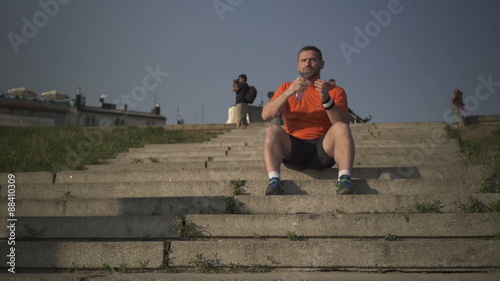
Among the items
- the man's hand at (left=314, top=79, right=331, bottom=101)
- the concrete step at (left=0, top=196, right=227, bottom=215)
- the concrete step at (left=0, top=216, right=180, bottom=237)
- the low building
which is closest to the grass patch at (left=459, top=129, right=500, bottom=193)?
the man's hand at (left=314, top=79, right=331, bottom=101)

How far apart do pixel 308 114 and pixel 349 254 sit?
1.80 meters

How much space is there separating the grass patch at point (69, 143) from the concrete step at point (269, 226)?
3176mm

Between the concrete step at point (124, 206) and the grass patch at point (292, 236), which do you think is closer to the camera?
the grass patch at point (292, 236)

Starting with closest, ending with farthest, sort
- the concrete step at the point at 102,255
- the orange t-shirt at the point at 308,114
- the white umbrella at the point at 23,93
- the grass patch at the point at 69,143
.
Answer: the concrete step at the point at 102,255 < the orange t-shirt at the point at 308,114 < the grass patch at the point at 69,143 < the white umbrella at the point at 23,93

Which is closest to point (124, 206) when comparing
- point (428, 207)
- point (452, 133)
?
point (428, 207)

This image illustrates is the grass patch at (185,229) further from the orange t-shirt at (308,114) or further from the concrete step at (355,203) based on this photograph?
the orange t-shirt at (308,114)

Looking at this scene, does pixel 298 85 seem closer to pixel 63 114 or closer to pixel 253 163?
pixel 253 163

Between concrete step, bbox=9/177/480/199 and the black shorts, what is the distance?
244 mm

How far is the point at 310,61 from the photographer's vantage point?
401 cm

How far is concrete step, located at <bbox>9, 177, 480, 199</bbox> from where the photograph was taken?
3.76m

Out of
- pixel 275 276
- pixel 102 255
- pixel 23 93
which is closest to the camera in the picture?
pixel 275 276

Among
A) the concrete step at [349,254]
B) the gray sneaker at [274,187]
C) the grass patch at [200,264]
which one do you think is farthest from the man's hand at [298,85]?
the grass patch at [200,264]

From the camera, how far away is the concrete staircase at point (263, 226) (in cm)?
269

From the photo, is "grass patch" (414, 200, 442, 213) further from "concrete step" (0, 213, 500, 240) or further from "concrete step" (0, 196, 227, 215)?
"concrete step" (0, 196, 227, 215)
